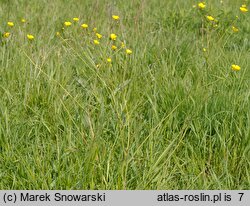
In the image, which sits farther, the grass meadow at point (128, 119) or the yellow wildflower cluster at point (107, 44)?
the yellow wildflower cluster at point (107, 44)

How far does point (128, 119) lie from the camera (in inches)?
69.9

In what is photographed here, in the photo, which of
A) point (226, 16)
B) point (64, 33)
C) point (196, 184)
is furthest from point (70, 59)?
point (226, 16)

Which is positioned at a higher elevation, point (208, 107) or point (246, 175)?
point (208, 107)

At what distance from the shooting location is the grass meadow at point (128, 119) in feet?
5.44

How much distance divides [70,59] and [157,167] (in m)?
1.27

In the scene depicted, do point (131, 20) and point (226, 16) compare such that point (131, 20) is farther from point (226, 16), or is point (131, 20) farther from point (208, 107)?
point (208, 107)

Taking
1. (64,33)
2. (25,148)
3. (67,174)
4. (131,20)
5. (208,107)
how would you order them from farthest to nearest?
1. (131,20)
2. (64,33)
3. (208,107)
4. (25,148)
5. (67,174)

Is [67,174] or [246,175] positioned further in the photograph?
[246,175]

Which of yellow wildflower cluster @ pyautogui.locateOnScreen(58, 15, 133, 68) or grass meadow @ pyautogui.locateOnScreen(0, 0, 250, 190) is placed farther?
yellow wildflower cluster @ pyautogui.locateOnScreen(58, 15, 133, 68)

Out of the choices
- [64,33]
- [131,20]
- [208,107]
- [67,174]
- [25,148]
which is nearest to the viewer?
[67,174]

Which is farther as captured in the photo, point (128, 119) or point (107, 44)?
point (107, 44)

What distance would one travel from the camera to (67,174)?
1622mm

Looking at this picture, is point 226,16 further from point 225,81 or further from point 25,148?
point 25,148

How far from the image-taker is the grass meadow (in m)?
1.66
